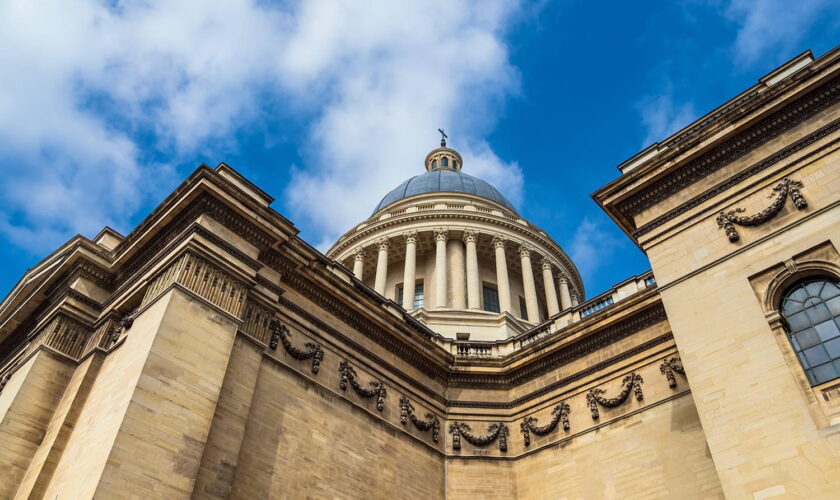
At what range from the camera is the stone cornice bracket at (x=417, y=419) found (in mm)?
20266

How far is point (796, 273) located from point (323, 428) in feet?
38.5

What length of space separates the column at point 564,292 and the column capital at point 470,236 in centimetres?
627

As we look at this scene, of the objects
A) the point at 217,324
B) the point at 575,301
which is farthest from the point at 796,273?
the point at 575,301

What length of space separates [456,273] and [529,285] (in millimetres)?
4012

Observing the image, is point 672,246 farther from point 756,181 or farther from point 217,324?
point 217,324

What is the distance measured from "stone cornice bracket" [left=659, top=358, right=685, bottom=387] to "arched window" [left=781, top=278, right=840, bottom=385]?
4.74 meters

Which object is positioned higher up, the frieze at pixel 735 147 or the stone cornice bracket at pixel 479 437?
the frieze at pixel 735 147

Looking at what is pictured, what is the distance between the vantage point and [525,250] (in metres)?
38.2

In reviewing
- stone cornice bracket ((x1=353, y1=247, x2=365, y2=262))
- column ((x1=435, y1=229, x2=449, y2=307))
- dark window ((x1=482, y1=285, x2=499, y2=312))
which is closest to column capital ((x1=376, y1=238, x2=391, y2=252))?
stone cornice bracket ((x1=353, y1=247, x2=365, y2=262))

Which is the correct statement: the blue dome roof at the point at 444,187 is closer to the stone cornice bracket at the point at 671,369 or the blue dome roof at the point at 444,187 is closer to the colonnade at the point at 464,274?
the colonnade at the point at 464,274

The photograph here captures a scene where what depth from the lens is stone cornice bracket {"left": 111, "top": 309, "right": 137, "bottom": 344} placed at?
16.6 metres

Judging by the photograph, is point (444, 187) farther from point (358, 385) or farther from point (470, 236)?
point (358, 385)

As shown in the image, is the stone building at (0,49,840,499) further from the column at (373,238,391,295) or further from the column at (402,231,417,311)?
the column at (373,238,391,295)

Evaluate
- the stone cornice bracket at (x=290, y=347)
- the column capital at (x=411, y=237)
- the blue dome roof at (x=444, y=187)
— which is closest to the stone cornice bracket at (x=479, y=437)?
the stone cornice bracket at (x=290, y=347)
